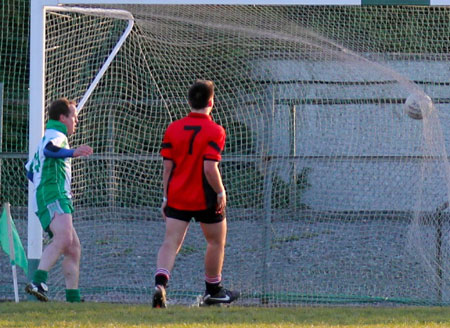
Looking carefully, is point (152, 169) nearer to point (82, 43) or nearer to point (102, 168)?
point (102, 168)

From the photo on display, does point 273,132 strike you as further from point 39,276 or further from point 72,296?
point 39,276

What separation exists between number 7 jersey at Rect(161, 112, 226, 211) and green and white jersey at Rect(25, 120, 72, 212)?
0.91 metres

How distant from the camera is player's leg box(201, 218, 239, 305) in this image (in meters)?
5.86

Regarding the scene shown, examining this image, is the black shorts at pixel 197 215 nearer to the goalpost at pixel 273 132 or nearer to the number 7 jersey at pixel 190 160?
the number 7 jersey at pixel 190 160

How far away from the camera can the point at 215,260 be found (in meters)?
5.91

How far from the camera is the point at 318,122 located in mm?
8844

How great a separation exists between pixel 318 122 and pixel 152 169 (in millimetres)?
1843

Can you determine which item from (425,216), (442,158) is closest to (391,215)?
(425,216)

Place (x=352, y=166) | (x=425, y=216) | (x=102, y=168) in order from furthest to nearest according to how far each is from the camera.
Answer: (x=352, y=166)
(x=102, y=168)
(x=425, y=216)

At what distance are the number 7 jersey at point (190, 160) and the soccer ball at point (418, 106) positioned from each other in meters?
1.84

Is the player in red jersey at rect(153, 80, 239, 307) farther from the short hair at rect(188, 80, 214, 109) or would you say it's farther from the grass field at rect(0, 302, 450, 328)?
the grass field at rect(0, 302, 450, 328)

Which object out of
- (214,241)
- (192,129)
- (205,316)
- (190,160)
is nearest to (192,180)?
(190,160)

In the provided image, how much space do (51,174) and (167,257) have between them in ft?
3.69

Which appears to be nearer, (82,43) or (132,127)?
(82,43)
